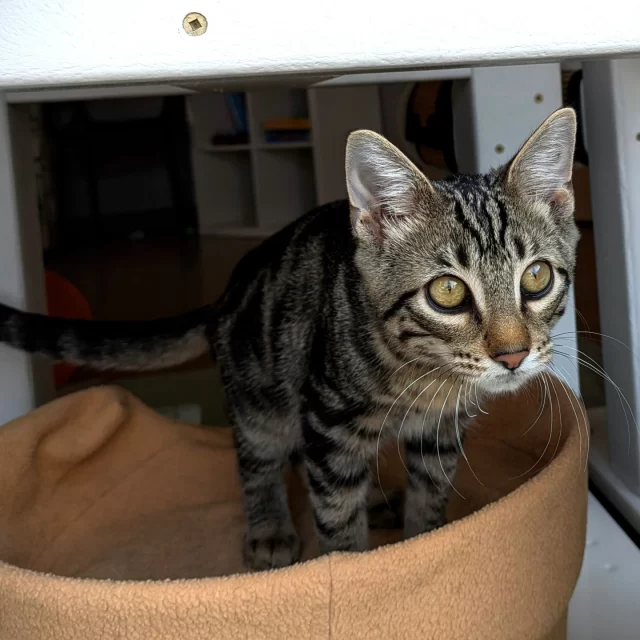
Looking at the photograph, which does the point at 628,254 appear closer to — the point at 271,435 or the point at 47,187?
the point at 271,435

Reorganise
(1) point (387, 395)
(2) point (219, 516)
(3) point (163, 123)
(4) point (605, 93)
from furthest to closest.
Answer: (3) point (163, 123), (2) point (219, 516), (4) point (605, 93), (1) point (387, 395)

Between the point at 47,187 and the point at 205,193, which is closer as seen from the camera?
the point at 47,187

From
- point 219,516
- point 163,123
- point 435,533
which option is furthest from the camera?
point 163,123

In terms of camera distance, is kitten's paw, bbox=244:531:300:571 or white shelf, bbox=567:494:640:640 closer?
white shelf, bbox=567:494:640:640

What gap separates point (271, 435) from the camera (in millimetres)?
1130

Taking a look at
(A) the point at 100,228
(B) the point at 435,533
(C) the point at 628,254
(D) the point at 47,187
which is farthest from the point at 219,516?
(A) the point at 100,228

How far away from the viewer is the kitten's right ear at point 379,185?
0.82 meters

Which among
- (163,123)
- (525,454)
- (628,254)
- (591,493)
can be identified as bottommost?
(591,493)

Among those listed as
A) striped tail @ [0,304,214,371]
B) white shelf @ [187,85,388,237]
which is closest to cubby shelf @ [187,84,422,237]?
white shelf @ [187,85,388,237]

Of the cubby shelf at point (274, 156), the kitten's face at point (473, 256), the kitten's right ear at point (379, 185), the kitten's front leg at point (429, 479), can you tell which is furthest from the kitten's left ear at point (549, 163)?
the cubby shelf at point (274, 156)

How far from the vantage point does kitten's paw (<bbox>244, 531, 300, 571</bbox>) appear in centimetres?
109

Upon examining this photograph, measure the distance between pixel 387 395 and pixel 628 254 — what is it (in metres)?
0.47

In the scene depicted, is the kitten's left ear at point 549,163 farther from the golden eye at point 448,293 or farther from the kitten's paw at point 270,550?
the kitten's paw at point 270,550

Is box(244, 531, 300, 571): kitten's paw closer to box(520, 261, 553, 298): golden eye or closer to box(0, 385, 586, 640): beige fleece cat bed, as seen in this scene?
box(0, 385, 586, 640): beige fleece cat bed
